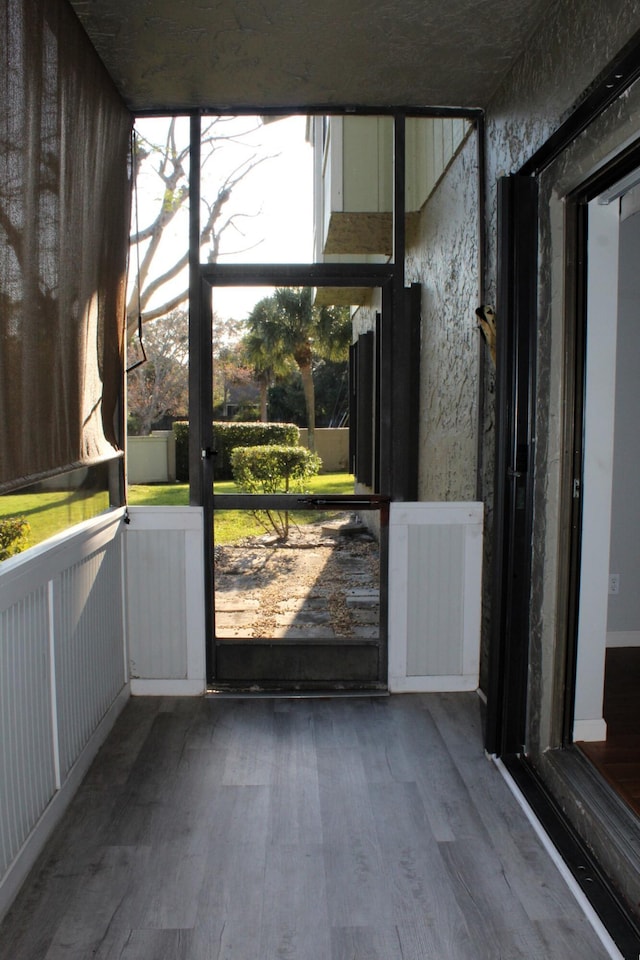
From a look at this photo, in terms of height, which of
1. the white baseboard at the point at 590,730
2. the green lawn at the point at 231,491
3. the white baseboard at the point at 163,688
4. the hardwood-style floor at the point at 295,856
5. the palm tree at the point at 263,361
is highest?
the palm tree at the point at 263,361

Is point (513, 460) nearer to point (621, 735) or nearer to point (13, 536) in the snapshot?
point (621, 735)

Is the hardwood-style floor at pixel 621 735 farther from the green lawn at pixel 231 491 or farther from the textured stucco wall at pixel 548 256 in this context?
the green lawn at pixel 231 491

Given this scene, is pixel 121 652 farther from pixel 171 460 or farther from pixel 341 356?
pixel 341 356

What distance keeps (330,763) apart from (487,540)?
44.9 inches

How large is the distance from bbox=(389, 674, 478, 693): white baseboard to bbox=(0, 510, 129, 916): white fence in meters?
1.23

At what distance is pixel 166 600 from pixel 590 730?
1.77 metres

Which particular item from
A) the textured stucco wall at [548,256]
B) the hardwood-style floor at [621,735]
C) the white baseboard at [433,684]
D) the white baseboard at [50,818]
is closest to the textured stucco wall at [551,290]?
the textured stucco wall at [548,256]

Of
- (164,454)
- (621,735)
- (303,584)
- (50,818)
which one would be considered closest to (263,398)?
(164,454)

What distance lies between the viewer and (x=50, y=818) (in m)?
2.13

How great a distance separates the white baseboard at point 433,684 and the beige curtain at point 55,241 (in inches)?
63.3

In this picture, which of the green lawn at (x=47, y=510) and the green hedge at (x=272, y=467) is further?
the green hedge at (x=272, y=467)

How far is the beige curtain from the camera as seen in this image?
183 cm

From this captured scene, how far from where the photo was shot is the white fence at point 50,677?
1849mm

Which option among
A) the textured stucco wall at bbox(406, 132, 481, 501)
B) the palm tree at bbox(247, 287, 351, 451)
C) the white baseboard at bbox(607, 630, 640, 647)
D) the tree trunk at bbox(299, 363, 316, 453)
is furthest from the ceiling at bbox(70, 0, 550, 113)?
the white baseboard at bbox(607, 630, 640, 647)
